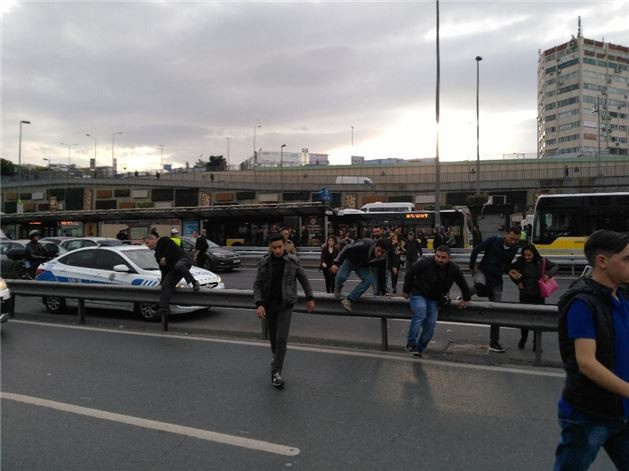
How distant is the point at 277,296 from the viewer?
5703mm

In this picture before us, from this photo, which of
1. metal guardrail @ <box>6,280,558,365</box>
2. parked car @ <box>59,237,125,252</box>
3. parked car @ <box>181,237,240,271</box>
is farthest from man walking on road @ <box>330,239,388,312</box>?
parked car @ <box>181,237,240,271</box>

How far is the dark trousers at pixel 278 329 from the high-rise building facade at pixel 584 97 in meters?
118

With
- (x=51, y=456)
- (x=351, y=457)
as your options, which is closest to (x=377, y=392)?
(x=351, y=457)

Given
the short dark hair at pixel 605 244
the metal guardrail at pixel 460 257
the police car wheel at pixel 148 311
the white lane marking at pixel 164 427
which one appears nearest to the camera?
the short dark hair at pixel 605 244

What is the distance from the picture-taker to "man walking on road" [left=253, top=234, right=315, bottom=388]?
5.63 m

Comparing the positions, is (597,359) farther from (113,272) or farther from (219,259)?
(219,259)

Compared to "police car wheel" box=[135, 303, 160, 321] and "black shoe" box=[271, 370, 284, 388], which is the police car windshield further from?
"black shoe" box=[271, 370, 284, 388]

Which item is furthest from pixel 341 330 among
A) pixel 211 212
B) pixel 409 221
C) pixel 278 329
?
pixel 409 221

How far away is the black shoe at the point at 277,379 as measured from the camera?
18.2 ft

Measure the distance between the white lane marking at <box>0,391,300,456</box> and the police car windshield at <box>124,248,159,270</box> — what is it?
5276 millimetres

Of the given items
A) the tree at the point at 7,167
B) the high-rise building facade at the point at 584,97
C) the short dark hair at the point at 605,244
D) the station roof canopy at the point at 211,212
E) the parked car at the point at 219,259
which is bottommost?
the parked car at the point at 219,259

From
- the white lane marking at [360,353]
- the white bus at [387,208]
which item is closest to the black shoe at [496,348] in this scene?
the white lane marking at [360,353]

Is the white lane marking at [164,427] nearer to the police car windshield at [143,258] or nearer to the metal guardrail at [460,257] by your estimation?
the police car windshield at [143,258]

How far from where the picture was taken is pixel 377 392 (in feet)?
17.8
